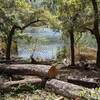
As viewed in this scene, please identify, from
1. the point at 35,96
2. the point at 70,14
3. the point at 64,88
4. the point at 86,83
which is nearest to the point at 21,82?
the point at 35,96

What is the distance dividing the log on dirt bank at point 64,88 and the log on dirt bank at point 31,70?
1.71 feet

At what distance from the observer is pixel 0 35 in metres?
20.9

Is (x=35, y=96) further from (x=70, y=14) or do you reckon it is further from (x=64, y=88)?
(x=70, y=14)

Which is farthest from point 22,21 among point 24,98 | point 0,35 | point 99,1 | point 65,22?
point 24,98

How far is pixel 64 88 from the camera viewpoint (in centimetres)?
1010

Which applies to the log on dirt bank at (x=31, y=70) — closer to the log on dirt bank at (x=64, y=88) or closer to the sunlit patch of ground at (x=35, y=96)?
the log on dirt bank at (x=64, y=88)

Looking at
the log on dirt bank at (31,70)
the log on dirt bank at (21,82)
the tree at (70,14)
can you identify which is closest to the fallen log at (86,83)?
the log on dirt bank at (31,70)

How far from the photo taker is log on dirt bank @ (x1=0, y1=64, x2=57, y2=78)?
11573mm

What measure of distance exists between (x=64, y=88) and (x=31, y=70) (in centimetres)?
244

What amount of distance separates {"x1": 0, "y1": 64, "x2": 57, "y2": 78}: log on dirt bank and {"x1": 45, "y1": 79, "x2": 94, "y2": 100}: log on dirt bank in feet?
1.71

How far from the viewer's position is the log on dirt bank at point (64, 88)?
374 inches

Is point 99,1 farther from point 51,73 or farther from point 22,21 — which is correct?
point 51,73

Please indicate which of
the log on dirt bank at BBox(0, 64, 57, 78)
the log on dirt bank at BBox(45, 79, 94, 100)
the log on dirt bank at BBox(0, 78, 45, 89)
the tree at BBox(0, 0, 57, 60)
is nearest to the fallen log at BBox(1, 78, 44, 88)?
the log on dirt bank at BBox(0, 78, 45, 89)

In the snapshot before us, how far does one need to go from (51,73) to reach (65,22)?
629cm
